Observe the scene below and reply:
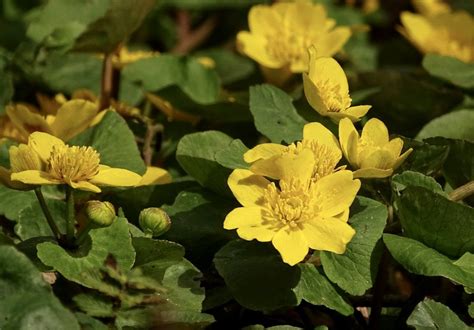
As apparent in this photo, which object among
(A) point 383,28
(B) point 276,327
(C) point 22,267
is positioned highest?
(C) point 22,267

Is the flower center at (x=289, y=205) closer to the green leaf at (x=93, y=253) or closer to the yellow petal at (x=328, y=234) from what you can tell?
the yellow petal at (x=328, y=234)

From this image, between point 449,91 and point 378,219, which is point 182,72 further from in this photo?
point 378,219

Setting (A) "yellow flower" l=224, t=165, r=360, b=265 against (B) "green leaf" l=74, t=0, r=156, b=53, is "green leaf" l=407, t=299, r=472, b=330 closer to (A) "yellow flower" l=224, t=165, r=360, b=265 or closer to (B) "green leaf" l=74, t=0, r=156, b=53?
(A) "yellow flower" l=224, t=165, r=360, b=265

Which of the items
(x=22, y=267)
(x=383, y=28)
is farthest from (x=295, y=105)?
(x=383, y=28)

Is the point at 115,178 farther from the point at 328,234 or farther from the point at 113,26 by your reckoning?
the point at 113,26

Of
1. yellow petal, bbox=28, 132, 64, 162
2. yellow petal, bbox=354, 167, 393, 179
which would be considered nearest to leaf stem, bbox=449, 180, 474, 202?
yellow petal, bbox=354, 167, 393, 179

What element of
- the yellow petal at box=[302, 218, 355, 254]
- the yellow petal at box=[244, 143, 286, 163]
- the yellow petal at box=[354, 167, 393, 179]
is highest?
the yellow petal at box=[244, 143, 286, 163]

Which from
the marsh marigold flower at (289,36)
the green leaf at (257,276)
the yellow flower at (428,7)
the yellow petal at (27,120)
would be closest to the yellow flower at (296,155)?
the green leaf at (257,276)
